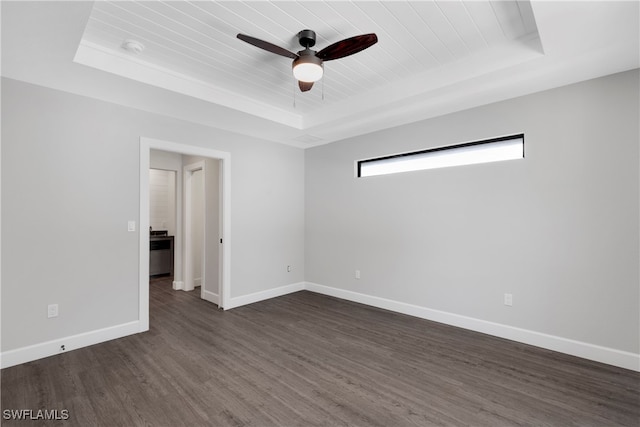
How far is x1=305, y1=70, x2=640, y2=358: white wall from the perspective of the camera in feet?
8.70

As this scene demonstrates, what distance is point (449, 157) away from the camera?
3.74 metres

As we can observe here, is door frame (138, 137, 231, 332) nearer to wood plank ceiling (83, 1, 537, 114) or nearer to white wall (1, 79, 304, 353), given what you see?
white wall (1, 79, 304, 353)

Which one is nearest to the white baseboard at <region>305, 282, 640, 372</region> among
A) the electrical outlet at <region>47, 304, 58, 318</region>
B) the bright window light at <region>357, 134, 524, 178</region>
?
the bright window light at <region>357, 134, 524, 178</region>

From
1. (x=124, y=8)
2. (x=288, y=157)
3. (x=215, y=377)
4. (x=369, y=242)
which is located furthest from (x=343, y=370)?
(x=288, y=157)

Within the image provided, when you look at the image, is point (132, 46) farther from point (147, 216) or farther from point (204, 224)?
point (204, 224)

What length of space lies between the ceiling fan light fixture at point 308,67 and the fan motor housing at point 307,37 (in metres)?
0.17

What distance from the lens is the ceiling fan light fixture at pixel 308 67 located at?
90.1 inches

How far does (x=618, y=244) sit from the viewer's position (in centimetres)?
265

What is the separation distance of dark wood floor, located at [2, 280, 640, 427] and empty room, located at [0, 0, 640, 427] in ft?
0.07

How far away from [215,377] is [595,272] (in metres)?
3.46

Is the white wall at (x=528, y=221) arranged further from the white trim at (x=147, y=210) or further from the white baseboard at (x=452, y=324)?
the white trim at (x=147, y=210)

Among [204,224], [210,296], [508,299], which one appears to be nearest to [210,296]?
[210,296]

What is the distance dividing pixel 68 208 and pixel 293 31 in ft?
8.85

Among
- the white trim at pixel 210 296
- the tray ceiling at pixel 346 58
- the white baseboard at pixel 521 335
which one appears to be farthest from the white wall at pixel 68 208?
the white baseboard at pixel 521 335
